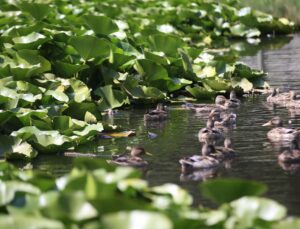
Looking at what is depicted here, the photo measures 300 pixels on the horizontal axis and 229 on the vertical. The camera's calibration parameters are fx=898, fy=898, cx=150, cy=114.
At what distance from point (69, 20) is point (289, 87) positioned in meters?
4.24

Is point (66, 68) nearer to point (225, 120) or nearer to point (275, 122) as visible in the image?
point (225, 120)

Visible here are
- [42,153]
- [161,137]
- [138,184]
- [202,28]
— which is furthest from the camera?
[202,28]

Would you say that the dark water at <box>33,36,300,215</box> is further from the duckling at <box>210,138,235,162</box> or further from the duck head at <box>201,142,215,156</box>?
the duck head at <box>201,142,215,156</box>

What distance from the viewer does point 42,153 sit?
866 cm

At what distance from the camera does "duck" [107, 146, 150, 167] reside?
7.89 metres

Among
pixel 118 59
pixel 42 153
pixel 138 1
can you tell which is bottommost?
pixel 42 153

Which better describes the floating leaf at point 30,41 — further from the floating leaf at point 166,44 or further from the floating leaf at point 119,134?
the floating leaf at point 119,134

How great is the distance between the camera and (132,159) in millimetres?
7945

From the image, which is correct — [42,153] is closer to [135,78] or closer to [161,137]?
[161,137]

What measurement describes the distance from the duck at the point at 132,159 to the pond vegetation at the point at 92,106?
0.72 meters

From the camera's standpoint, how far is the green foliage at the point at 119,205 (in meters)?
4.13

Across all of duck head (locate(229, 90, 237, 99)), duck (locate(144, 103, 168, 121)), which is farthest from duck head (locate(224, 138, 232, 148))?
duck head (locate(229, 90, 237, 99))

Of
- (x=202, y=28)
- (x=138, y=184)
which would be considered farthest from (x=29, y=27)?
(x=202, y=28)

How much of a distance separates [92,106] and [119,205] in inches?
226
